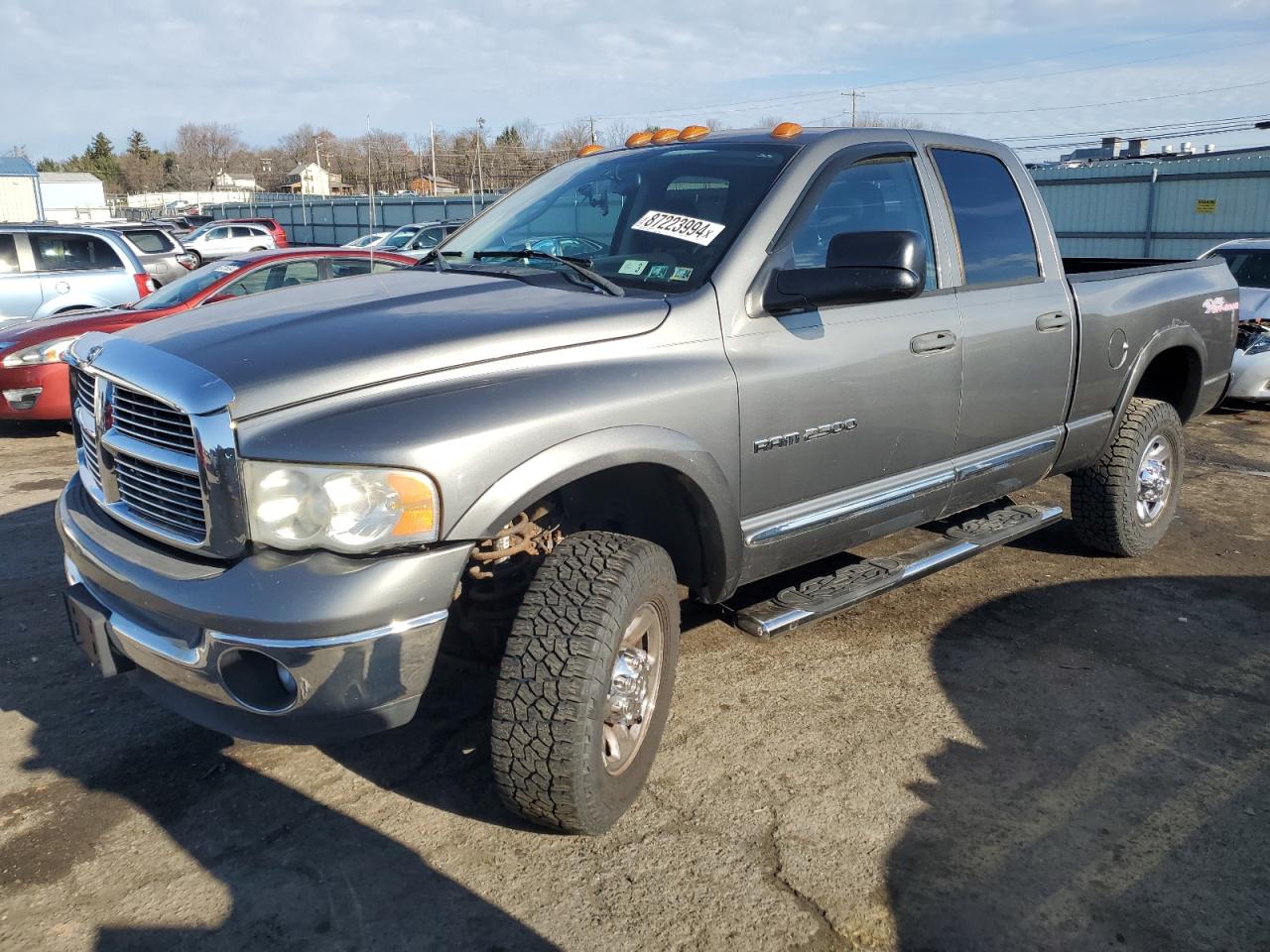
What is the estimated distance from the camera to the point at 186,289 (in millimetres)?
8789

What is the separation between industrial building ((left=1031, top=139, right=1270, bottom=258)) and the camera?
19.4 metres

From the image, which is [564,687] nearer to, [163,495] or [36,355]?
[163,495]

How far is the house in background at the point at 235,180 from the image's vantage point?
83062mm

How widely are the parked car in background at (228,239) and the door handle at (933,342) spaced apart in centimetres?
2427

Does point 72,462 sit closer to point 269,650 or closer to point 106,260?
point 106,260

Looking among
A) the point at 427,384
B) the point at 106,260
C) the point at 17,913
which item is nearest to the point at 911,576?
the point at 427,384

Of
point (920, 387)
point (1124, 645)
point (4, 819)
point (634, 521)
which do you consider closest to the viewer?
point (4, 819)

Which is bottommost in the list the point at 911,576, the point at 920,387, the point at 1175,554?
the point at 1175,554

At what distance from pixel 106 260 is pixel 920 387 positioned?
1042 cm

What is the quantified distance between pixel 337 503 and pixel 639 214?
1714 mm

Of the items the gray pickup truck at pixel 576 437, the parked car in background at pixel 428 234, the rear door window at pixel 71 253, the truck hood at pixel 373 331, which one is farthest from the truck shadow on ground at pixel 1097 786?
the parked car in background at pixel 428 234

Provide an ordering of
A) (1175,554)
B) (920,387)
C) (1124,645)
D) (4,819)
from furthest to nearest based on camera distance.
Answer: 1. (1175,554)
2. (1124,645)
3. (920,387)
4. (4,819)

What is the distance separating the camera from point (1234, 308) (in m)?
5.61

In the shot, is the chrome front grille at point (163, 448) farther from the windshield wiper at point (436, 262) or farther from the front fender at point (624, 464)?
the windshield wiper at point (436, 262)
